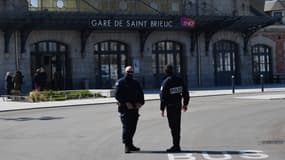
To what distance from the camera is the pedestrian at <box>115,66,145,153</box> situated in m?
11.4

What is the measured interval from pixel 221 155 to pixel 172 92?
156 cm

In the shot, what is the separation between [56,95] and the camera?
3095 centimetres

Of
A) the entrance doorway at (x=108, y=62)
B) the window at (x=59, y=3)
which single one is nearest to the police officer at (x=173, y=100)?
the window at (x=59, y=3)

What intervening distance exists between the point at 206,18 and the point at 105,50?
7372mm

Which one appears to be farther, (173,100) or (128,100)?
(128,100)

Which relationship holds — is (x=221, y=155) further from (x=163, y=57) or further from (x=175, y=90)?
(x=163, y=57)

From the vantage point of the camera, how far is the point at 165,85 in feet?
37.3

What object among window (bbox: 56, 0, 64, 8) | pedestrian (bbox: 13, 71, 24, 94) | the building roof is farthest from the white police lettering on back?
the building roof

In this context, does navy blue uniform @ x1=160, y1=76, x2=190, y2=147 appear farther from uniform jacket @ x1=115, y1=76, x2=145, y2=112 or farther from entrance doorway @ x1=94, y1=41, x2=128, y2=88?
entrance doorway @ x1=94, y1=41, x2=128, y2=88

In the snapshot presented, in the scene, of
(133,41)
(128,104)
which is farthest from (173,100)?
(133,41)

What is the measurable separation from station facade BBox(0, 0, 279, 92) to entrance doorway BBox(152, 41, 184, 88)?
0.07 metres

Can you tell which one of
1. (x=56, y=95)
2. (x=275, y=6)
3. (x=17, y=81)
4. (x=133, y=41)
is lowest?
(x=56, y=95)

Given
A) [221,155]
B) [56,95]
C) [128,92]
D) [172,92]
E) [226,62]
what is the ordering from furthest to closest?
[226,62] → [56,95] → [128,92] → [172,92] → [221,155]

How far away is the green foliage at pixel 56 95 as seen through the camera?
3021cm
